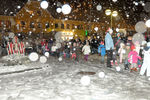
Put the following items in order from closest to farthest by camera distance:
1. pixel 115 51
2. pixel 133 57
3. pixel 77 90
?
pixel 77 90, pixel 133 57, pixel 115 51

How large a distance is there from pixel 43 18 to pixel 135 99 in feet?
129

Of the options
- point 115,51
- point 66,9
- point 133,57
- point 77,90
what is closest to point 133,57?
point 133,57

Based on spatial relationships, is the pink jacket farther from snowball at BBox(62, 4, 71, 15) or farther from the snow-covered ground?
snowball at BBox(62, 4, 71, 15)

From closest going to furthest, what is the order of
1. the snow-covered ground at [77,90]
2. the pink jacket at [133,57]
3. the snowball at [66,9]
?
the snow-covered ground at [77,90]
the pink jacket at [133,57]
the snowball at [66,9]

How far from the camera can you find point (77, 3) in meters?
46.9

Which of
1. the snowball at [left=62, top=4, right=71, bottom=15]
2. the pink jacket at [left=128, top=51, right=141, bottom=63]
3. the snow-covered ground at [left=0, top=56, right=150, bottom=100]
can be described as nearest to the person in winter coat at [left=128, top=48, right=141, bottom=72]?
the pink jacket at [left=128, top=51, right=141, bottom=63]

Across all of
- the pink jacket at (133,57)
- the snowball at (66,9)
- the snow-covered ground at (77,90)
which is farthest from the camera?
the snowball at (66,9)

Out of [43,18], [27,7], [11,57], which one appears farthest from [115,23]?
[11,57]

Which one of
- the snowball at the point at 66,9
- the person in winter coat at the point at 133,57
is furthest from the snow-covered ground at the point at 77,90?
the snowball at the point at 66,9

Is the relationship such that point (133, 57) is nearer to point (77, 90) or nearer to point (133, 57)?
point (133, 57)

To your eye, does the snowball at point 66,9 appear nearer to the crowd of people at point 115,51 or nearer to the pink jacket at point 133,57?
the crowd of people at point 115,51

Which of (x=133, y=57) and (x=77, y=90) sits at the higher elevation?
(x=133, y=57)

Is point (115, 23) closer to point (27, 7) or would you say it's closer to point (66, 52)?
point (27, 7)

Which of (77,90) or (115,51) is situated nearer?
(77,90)
